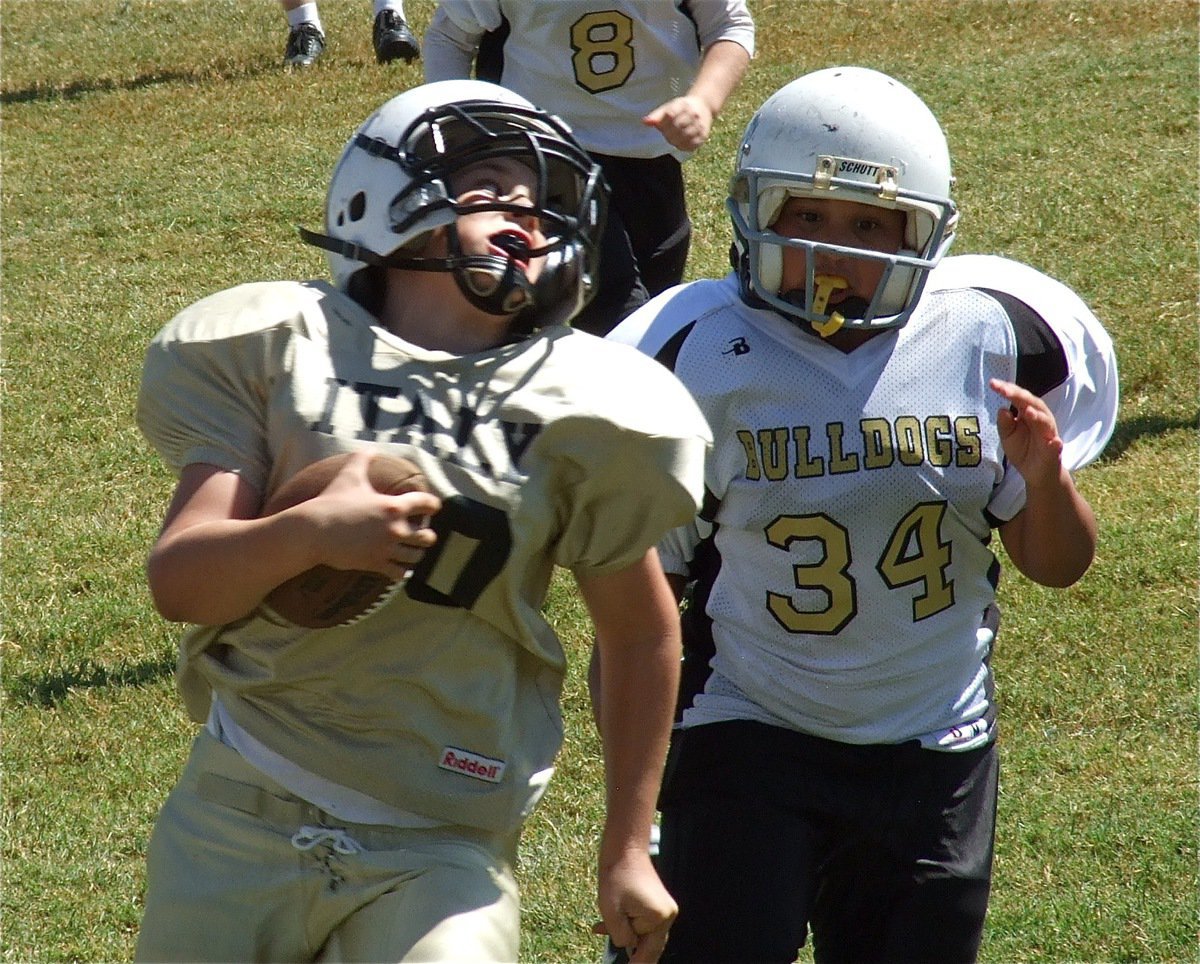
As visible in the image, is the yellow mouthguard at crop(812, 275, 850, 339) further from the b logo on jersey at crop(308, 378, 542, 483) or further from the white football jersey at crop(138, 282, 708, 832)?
the b logo on jersey at crop(308, 378, 542, 483)

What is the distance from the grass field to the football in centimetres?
175

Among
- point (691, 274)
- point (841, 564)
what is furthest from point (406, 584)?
point (691, 274)

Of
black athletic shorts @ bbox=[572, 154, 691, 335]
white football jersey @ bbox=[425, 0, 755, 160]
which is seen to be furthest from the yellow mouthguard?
white football jersey @ bbox=[425, 0, 755, 160]

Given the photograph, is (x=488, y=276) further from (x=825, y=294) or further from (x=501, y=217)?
(x=825, y=294)

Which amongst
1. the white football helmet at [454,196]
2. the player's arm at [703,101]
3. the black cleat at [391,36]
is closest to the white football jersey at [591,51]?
the player's arm at [703,101]

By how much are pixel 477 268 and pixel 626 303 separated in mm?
2724

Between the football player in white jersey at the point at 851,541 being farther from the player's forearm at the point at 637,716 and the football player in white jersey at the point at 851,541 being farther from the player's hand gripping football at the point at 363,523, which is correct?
the player's hand gripping football at the point at 363,523

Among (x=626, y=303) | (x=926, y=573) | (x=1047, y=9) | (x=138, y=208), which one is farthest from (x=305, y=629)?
(x=1047, y=9)

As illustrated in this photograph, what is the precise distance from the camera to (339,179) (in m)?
2.40

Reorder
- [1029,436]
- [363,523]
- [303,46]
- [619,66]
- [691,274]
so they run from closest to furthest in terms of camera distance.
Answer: [363,523] → [1029,436] → [619,66] → [691,274] → [303,46]

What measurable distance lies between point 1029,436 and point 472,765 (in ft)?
3.39

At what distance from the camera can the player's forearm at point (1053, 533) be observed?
8.89 ft

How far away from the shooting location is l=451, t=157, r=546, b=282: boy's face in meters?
2.30

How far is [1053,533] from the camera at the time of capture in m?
2.75
